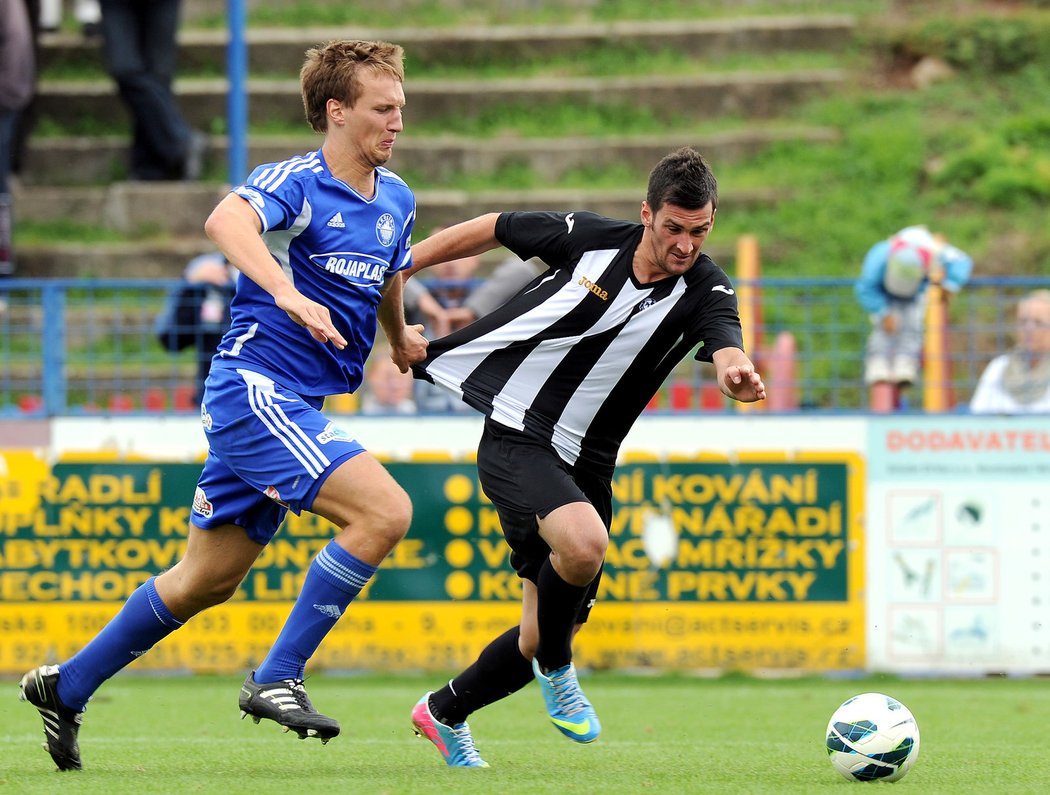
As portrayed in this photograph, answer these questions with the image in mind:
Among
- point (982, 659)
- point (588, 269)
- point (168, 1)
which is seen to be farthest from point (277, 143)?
point (588, 269)

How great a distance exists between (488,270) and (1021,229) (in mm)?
4754

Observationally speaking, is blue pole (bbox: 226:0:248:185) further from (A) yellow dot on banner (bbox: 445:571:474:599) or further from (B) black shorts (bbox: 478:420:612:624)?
(B) black shorts (bbox: 478:420:612:624)

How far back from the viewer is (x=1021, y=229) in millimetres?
14367

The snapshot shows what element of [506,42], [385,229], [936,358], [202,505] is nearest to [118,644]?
[202,505]

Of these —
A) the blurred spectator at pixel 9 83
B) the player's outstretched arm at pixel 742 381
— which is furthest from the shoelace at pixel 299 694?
the blurred spectator at pixel 9 83

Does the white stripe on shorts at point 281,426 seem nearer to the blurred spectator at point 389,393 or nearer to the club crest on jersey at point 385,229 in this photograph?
the club crest on jersey at point 385,229

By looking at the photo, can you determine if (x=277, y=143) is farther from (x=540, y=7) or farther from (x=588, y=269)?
(x=588, y=269)

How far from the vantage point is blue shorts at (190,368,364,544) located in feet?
16.8

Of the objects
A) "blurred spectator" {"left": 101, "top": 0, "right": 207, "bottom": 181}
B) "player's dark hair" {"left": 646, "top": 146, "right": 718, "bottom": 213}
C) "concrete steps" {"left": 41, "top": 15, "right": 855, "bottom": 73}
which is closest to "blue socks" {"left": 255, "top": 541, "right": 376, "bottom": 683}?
"player's dark hair" {"left": 646, "top": 146, "right": 718, "bottom": 213}

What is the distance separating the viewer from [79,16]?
17.8m

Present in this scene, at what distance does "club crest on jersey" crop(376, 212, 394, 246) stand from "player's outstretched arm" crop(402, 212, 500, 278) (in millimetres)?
363

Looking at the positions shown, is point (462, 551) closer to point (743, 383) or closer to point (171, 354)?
point (171, 354)

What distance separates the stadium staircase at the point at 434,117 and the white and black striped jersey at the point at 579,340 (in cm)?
832

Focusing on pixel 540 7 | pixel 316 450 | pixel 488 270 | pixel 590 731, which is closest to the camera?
pixel 316 450
